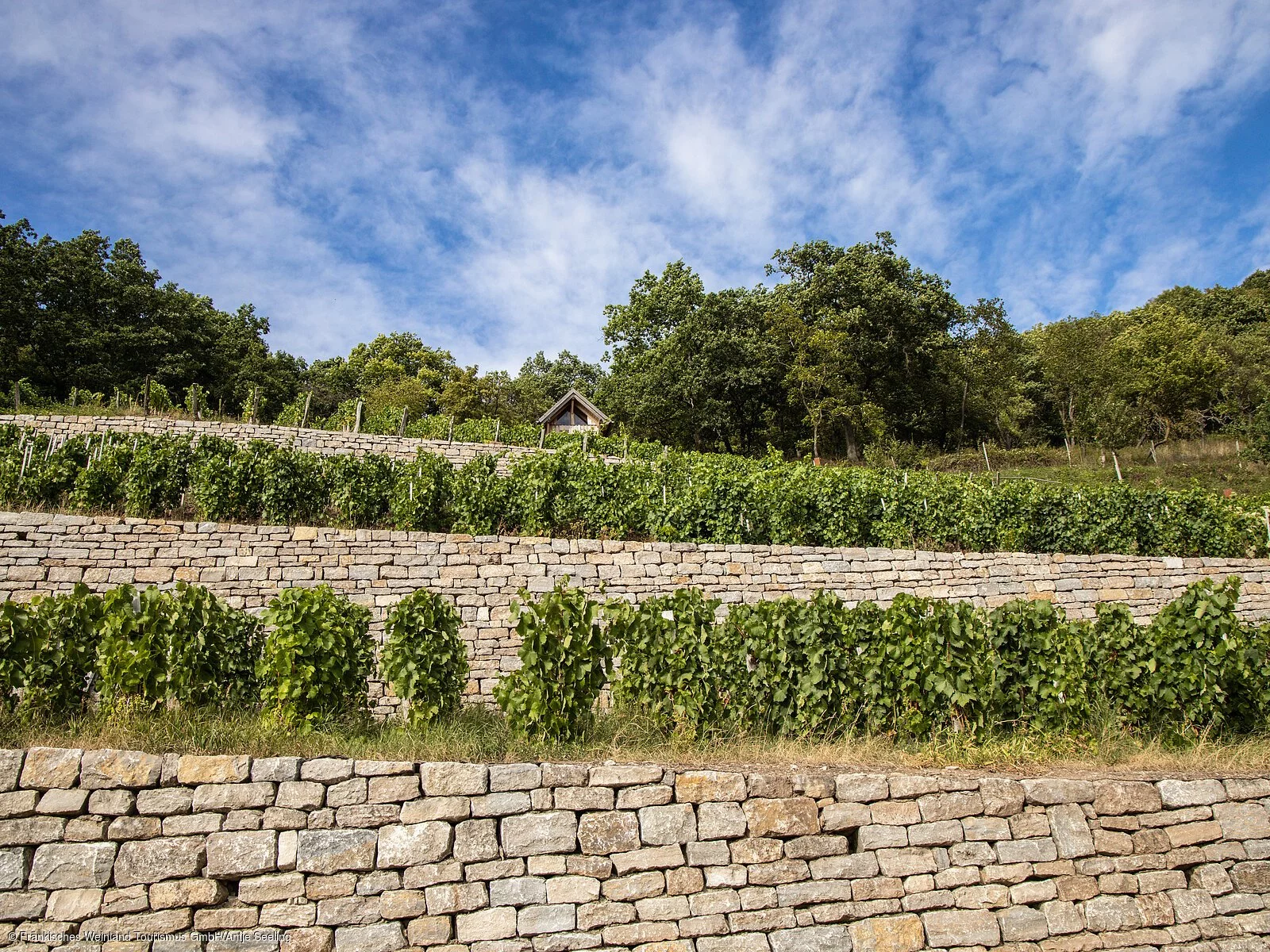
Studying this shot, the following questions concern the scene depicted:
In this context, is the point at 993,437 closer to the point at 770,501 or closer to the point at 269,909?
the point at 770,501

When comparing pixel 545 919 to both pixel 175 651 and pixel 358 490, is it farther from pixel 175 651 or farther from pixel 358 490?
pixel 358 490

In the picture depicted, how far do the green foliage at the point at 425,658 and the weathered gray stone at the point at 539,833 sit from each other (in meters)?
1.40

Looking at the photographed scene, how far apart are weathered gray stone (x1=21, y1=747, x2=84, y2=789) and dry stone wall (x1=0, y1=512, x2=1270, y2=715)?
376 cm

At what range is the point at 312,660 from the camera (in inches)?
216

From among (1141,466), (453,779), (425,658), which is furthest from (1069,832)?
(1141,466)

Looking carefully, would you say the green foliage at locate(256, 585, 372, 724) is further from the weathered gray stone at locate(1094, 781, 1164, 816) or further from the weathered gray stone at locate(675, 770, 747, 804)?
the weathered gray stone at locate(1094, 781, 1164, 816)

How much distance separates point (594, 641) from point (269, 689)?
7.85 feet

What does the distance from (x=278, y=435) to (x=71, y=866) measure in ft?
41.5

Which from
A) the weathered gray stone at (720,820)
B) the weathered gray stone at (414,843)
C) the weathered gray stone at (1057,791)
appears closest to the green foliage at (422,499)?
the weathered gray stone at (414,843)

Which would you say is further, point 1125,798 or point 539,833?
point 1125,798

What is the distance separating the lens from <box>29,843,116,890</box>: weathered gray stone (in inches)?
163

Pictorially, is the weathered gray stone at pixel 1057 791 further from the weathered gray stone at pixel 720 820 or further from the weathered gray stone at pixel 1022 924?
the weathered gray stone at pixel 720 820

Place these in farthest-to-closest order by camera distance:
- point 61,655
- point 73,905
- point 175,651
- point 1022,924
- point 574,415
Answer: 1. point 574,415
2. point 175,651
3. point 61,655
4. point 1022,924
5. point 73,905

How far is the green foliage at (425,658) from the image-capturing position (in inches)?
224
